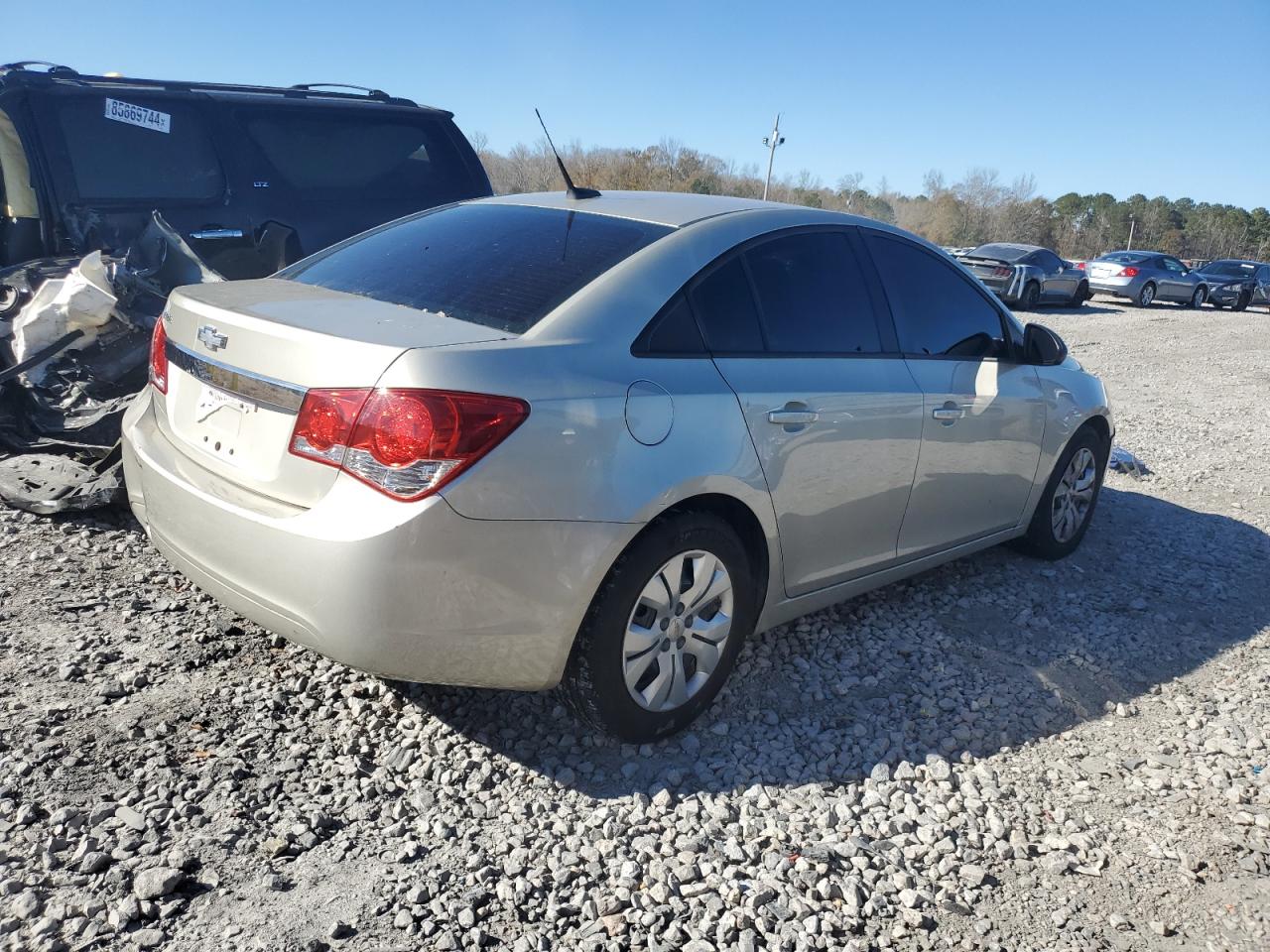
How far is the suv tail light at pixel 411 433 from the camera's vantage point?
2.50 meters

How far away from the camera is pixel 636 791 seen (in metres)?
2.97

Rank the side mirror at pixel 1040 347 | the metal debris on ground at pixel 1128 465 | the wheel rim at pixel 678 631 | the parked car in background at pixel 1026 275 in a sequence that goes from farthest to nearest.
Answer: the parked car in background at pixel 1026 275 → the metal debris on ground at pixel 1128 465 → the side mirror at pixel 1040 347 → the wheel rim at pixel 678 631

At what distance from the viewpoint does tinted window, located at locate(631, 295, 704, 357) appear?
2979mm

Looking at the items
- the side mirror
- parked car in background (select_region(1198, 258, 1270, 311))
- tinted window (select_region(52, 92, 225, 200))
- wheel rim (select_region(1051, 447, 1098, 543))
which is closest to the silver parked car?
the side mirror

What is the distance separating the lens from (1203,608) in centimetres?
477

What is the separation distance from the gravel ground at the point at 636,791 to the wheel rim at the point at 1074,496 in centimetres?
75

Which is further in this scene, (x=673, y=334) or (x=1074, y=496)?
(x=1074, y=496)

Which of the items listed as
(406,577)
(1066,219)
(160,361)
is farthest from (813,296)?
(1066,219)

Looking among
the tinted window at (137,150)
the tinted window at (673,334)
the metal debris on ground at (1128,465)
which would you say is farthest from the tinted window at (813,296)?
the metal debris on ground at (1128,465)

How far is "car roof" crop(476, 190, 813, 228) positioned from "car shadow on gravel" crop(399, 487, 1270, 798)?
5.47 feet

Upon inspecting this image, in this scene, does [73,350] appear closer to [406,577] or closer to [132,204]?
[132,204]

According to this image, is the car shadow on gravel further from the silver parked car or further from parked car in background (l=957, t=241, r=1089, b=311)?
parked car in background (l=957, t=241, r=1089, b=311)

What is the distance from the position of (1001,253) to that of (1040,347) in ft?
59.0

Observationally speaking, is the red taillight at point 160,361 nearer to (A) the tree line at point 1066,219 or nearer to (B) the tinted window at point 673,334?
(B) the tinted window at point 673,334
